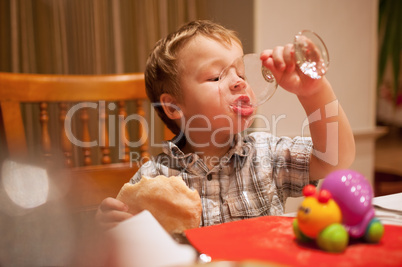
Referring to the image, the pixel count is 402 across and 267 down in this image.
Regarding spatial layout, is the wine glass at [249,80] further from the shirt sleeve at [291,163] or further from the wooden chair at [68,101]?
the wooden chair at [68,101]

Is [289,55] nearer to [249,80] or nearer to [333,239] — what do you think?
[249,80]

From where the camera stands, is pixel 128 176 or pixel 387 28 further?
pixel 387 28

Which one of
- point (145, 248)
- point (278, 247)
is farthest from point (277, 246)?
point (145, 248)

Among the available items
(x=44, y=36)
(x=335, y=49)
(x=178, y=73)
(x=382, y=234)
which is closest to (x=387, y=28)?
(x=335, y=49)

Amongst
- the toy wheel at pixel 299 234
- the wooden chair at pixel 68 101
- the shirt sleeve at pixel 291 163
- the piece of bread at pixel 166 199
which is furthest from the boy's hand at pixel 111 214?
the shirt sleeve at pixel 291 163

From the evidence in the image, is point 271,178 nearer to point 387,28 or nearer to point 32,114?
point 32,114

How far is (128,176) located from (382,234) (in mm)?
810

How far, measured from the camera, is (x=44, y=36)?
1.83 m

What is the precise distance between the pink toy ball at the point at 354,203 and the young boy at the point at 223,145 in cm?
34

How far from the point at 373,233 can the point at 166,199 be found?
12.3 inches

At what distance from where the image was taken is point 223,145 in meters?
0.92

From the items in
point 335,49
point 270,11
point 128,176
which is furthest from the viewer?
point 335,49

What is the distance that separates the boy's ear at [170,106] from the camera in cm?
95

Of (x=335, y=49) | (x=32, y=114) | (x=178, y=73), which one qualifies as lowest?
(x=32, y=114)
